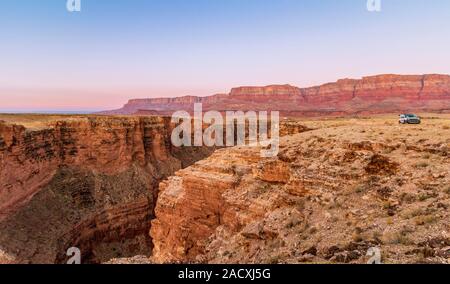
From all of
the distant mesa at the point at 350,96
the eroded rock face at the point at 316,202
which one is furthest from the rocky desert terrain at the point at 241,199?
the distant mesa at the point at 350,96

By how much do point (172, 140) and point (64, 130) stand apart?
2036 centimetres

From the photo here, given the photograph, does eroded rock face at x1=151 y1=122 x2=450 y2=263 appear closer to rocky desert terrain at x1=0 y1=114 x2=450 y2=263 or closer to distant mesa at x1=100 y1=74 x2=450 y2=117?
rocky desert terrain at x1=0 y1=114 x2=450 y2=263

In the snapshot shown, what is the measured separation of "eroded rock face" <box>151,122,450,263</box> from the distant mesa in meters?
102

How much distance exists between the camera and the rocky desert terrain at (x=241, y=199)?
11.0m

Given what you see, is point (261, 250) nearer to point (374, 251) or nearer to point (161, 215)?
point (374, 251)

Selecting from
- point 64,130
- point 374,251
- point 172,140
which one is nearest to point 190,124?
point 172,140

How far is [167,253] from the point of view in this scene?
2098cm

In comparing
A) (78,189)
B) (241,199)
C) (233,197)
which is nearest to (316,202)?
(241,199)


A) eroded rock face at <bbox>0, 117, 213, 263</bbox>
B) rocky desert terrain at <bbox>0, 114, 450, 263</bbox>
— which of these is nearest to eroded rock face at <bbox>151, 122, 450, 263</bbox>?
rocky desert terrain at <bbox>0, 114, 450, 263</bbox>

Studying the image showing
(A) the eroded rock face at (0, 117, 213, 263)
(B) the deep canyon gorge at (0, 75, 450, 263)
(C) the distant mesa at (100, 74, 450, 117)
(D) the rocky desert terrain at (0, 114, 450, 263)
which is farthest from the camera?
(C) the distant mesa at (100, 74, 450, 117)

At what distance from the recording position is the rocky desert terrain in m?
11.0

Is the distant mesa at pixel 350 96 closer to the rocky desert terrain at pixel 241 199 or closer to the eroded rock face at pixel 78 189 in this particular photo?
the eroded rock face at pixel 78 189

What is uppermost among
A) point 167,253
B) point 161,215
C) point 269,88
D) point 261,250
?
point 269,88
